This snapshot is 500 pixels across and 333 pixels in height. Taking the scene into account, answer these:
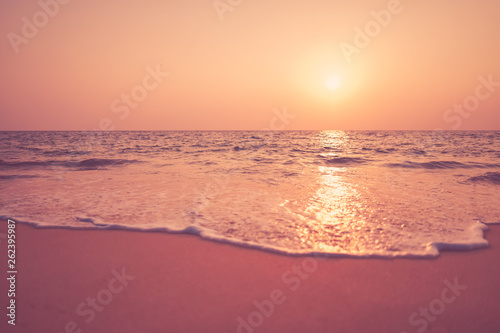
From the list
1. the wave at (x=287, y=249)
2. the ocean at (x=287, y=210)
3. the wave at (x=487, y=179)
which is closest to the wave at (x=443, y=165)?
the wave at (x=487, y=179)

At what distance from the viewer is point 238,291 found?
9.68ft

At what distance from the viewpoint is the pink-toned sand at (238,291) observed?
2.50 meters

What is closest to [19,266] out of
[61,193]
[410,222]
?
[61,193]

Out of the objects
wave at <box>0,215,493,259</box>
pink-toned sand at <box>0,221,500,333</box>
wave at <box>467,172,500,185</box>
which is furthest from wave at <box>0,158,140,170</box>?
wave at <box>467,172,500,185</box>

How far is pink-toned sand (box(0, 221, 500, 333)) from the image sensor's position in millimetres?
2504

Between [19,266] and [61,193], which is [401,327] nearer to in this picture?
[19,266]

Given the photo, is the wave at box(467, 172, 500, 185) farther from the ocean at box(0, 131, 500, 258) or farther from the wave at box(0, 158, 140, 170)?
the wave at box(0, 158, 140, 170)

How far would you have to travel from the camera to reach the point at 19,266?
3.42 m

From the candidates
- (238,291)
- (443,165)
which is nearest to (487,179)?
(443,165)

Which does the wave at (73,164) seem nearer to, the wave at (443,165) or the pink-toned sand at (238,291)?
the pink-toned sand at (238,291)

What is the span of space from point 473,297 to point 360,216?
2.48 metres

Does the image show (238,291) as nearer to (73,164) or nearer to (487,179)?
(487,179)

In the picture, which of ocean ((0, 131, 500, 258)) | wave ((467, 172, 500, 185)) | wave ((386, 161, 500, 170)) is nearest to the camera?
ocean ((0, 131, 500, 258))

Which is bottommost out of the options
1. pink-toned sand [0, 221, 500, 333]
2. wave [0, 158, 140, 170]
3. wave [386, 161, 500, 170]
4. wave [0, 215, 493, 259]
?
pink-toned sand [0, 221, 500, 333]
